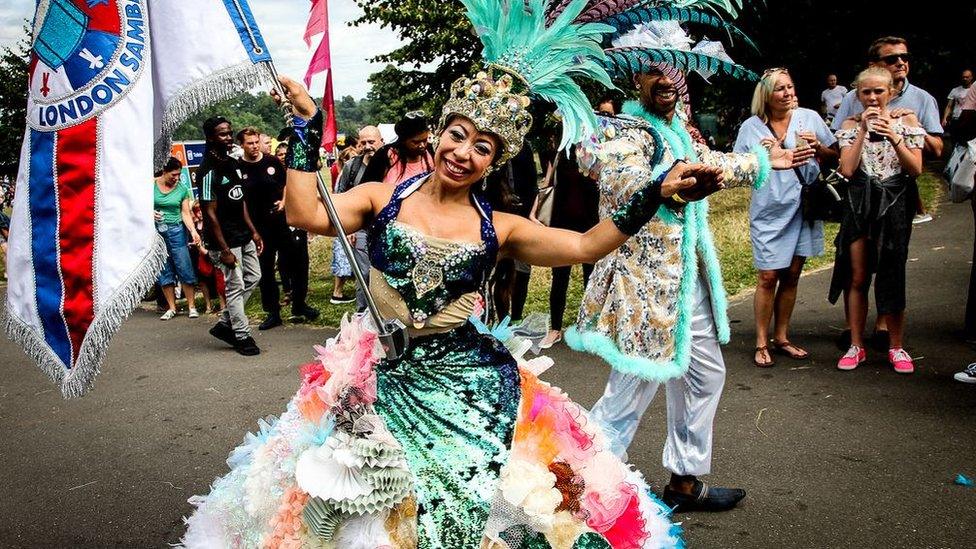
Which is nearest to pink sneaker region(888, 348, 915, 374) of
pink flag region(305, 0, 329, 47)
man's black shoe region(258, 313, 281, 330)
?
pink flag region(305, 0, 329, 47)

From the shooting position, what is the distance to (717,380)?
3.77 metres

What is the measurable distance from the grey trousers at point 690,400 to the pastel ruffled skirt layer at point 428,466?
901mm

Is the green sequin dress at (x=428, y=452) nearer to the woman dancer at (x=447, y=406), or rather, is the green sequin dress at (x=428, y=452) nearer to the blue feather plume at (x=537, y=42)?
the woman dancer at (x=447, y=406)

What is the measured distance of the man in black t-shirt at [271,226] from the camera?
7.76 meters

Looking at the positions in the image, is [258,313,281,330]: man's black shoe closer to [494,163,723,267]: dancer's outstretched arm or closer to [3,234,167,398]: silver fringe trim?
[3,234,167,398]: silver fringe trim

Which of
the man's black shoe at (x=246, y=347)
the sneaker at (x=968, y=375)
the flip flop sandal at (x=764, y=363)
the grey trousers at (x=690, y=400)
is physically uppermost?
the grey trousers at (x=690, y=400)

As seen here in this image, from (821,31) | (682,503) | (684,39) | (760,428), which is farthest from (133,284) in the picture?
(821,31)

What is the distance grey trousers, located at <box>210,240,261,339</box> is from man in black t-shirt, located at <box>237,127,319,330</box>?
563mm

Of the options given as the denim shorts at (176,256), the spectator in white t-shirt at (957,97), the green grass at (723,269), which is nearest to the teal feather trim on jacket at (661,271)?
the green grass at (723,269)

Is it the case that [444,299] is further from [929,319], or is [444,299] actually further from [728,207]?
[728,207]

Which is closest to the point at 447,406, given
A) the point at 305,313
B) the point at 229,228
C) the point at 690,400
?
the point at 690,400

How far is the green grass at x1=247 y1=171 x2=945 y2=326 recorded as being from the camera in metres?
8.64

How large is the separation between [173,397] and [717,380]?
14.1ft

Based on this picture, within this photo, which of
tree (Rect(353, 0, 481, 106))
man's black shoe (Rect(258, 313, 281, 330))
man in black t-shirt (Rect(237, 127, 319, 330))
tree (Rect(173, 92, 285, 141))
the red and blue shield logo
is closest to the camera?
the red and blue shield logo
